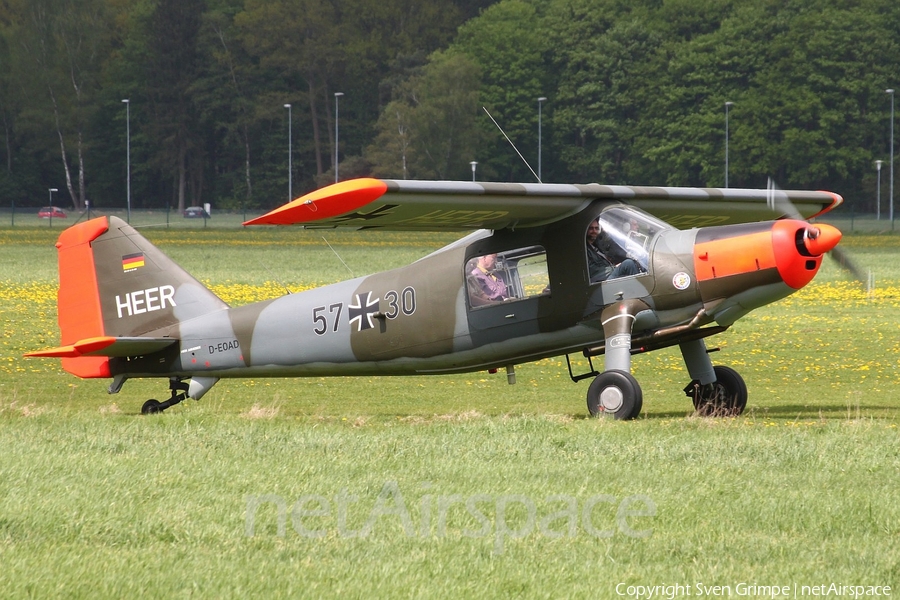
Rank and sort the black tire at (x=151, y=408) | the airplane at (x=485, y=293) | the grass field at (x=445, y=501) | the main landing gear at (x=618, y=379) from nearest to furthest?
the grass field at (x=445, y=501)
the airplane at (x=485, y=293)
the main landing gear at (x=618, y=379)
the black tire at (x=151, y=408)

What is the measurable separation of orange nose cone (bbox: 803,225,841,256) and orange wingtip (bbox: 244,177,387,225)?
13.4 feet

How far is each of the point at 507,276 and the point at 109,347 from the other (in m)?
4.81

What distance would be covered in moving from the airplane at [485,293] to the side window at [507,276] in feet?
0.05

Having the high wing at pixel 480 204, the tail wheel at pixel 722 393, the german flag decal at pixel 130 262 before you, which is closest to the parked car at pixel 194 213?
the german flag decal at pixel 130 262

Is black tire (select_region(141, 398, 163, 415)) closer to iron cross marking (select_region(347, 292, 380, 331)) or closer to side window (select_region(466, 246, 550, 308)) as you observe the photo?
iron cross marking (select_region(347, 292, 380, 331))

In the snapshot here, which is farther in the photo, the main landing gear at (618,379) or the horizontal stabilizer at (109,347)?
the horizontal stabilizer at (109,347)

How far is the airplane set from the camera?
12.4m

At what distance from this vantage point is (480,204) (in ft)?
41.3

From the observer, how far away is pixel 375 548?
6902mm

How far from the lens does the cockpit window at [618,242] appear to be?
13.0 m

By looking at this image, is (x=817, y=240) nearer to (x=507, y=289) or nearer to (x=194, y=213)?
(x=507, y=289)

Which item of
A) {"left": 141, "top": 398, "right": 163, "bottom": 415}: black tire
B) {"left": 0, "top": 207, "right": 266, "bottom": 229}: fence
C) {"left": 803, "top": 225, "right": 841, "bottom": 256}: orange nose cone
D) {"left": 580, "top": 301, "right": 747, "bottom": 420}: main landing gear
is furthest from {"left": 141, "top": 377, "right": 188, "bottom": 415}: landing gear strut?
{"left": 0, "top": 207, "right": 266, "bottom": 229}: fence

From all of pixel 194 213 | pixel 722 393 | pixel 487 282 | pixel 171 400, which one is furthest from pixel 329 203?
pixel 194 213

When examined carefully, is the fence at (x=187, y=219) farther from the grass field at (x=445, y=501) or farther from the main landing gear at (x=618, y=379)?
the grass field at (x=445, y=501)
